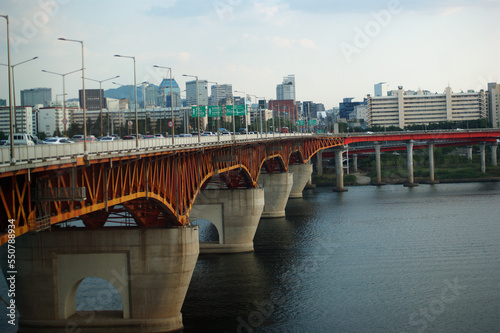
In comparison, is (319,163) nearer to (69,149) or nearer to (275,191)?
(275,191)

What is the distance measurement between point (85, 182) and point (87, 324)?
37.6 ft

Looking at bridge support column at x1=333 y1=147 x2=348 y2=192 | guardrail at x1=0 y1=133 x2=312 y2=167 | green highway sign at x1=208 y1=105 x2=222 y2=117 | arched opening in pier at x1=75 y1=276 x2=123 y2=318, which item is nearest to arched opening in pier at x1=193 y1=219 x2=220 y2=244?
green highway sign at x1=208 y1=105 x2=222 y2=117

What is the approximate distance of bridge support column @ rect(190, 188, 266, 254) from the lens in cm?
6219

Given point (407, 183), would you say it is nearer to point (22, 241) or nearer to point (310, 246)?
point (310, 246)

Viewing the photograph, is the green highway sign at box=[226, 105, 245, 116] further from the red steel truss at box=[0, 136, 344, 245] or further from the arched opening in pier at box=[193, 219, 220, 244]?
the red steel truss at box=[0, 136, 344, 245]

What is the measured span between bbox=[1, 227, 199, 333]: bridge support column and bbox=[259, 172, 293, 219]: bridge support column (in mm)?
51061

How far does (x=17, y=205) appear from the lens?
24.0 m

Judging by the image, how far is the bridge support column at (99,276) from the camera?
36156 mm

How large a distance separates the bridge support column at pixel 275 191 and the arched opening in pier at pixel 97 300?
4321 centimetres

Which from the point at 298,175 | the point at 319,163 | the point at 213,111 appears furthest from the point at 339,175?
the point at 213,111

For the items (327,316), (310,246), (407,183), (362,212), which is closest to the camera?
(327,316)

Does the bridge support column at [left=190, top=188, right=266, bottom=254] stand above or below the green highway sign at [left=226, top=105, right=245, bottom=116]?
below

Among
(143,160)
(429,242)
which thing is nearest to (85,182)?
(143,160)

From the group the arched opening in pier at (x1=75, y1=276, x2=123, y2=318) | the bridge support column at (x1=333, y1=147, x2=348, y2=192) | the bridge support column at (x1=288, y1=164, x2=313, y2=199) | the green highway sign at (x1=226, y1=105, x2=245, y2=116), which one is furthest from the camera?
the bridge support column at (x1=333, y1=147, x2=348, y2=192)
